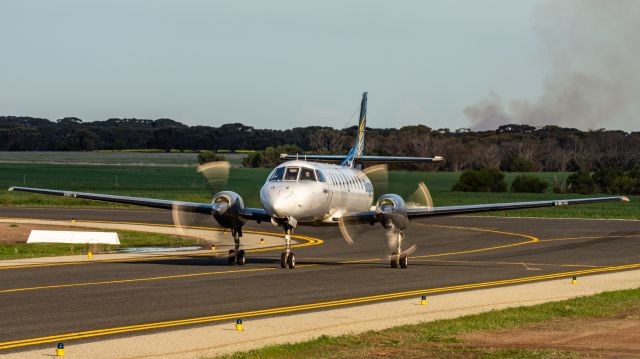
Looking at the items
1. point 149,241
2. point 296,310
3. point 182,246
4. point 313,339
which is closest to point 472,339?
point 313,339

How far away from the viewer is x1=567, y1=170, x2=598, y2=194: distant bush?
106 m

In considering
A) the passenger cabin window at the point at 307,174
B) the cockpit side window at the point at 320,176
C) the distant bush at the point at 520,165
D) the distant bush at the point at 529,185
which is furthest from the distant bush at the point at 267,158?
the passenger cabin window at the point at 307,174

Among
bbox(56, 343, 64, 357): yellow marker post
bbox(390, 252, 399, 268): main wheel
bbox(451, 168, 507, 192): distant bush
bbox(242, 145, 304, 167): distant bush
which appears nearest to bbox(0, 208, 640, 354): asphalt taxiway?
bbox(390, 252, 399, 268): main wheel

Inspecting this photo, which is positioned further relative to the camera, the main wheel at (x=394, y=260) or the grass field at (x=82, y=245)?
the grass field at (x=82, y=245)

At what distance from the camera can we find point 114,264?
101 ft

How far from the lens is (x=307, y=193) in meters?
29.0

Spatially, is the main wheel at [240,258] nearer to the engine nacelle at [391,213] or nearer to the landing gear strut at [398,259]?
the engine nacelle at [391,213]

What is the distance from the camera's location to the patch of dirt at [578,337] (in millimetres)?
15588

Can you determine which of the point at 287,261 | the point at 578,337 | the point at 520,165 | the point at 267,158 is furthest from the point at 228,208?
the point at 520,165

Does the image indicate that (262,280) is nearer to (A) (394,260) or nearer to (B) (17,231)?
(A) (394,260)

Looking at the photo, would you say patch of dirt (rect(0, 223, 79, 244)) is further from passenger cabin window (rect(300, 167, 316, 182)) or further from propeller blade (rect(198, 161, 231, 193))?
passenger cabin window (rect(300, 167, 316, 182))

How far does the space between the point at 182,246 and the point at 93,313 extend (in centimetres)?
2157

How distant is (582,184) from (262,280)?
280 feet

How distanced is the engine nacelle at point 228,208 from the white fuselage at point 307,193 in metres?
1.53
